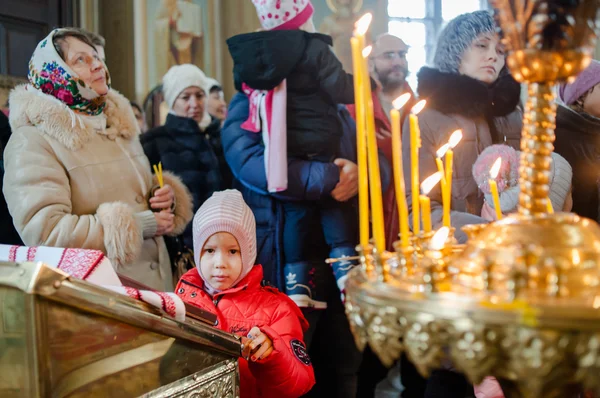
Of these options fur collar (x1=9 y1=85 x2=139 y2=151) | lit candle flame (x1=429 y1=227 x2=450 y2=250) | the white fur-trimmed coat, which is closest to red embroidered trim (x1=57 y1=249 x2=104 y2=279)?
lit candle flame (x1=429 y1=227 x2=450 y2=250)

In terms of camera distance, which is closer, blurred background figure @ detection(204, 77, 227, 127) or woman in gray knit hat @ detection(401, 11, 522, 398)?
woman in gray knit hat @ detection(401, 11, 522, 398)

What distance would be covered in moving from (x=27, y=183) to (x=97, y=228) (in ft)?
0.92

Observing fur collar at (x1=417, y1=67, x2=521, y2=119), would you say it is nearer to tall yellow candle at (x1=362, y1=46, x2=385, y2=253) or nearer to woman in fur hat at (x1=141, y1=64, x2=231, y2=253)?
woman in fur hat at (x1=141, y1=64, x2=231, y2=253)

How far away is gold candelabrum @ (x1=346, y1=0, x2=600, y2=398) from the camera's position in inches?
21.9

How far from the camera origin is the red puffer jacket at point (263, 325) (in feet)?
4.91

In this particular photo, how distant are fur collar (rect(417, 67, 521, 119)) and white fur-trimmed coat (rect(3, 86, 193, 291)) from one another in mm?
1276

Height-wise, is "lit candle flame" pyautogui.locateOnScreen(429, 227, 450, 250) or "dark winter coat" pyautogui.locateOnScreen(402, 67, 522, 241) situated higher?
"dark winter coat" pyautogui.locateOnScreen(402, 67, 522, 241)

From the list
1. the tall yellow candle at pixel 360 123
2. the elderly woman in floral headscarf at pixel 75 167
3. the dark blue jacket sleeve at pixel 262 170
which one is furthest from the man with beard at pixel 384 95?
the tall yellow candle at pixel 360 123

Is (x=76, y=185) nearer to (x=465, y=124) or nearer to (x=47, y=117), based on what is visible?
(x=47, y=117)

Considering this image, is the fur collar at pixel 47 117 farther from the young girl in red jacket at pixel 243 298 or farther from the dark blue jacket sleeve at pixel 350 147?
the dark blue jacket sleeve at pixel 350 147

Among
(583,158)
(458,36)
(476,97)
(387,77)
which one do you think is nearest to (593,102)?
(583,158)

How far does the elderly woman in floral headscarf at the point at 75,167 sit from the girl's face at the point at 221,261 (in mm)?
580

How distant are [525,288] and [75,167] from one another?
1924mm

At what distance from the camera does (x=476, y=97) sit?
2.48m
